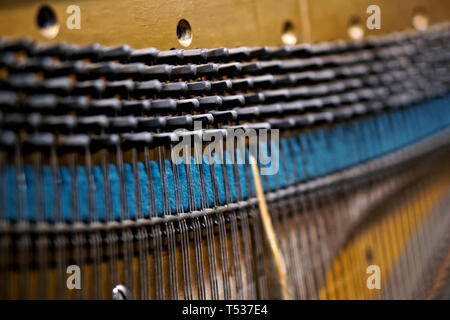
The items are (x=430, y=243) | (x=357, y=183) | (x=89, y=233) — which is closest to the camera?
(x=89, y=233)

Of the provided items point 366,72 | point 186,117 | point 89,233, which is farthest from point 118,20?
point 366,72

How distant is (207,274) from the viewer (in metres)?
2.39

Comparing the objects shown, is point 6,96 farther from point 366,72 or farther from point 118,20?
point 366,72

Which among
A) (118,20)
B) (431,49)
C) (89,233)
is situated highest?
(431,49)

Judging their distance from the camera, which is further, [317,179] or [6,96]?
[317,179]

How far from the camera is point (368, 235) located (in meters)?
3.53

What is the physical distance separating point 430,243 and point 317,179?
1.28 m

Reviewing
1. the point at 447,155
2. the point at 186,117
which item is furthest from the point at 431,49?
the point at 186,117

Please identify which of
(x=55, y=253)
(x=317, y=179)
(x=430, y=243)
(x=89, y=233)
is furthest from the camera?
(x=430, y=243)

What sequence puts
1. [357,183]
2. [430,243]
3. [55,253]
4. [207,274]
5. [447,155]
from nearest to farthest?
[55,253]
[207,274]
[357,183]
[430,243]
[447,155]
